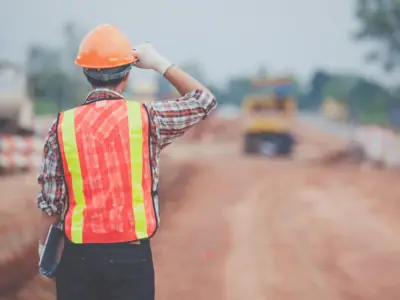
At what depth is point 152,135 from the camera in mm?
2137

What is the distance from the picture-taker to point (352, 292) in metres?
5.65

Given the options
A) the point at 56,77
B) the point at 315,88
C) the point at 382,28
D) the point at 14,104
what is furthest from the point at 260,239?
the point at 382,28

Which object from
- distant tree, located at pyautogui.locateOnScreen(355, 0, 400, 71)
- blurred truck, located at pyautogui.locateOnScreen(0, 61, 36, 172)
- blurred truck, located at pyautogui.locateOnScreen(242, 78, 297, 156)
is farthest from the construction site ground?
distant tree, located at pyautogui.locateOnScreen(355, 0, 400, 71)

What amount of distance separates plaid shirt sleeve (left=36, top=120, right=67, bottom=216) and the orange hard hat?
0.20 meters

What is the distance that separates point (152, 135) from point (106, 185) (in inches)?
7.3

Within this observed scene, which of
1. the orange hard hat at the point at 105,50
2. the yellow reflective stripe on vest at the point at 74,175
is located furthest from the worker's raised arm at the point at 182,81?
the yellow reflective stripe on vest at the point at 74,175

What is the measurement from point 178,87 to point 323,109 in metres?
27.0

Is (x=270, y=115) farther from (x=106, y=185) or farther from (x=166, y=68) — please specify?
(x=106, y=185)

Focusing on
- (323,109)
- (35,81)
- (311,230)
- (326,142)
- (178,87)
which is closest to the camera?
(178,87)

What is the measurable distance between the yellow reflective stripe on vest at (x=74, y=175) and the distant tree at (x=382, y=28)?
21.0m

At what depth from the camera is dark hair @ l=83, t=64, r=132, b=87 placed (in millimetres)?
2166

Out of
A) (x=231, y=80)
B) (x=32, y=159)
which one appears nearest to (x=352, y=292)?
(x=32, y=159)

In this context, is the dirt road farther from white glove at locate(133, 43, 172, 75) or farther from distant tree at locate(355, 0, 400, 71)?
distant tree at locate(355, 0, 400, 71)

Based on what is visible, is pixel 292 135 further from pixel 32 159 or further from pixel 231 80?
pixel 32 159
